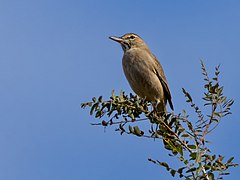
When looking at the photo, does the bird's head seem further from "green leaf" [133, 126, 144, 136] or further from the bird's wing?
"green leaf" [133, 126, 144, 136]

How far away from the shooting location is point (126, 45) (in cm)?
934

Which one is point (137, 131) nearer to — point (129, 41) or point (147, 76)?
point (147, 76)

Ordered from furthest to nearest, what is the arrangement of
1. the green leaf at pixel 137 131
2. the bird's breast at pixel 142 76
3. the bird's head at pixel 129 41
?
the bird's head at pixel 129 41 → the bird's breast at pixel 142 76 → the green leaf at pixel 137 131

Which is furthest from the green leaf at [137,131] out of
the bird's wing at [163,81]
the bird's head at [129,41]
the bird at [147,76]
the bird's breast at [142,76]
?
the bird's head at [129,41]

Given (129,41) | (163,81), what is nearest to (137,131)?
(163,81)

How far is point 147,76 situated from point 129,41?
135cm

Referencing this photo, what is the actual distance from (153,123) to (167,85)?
13.6ft

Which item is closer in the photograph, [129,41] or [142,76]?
[142,76]

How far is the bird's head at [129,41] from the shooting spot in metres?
9.30

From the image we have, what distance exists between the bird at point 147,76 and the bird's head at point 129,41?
18 centimetres

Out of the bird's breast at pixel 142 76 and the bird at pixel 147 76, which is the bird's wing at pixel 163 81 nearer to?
the bird at pixel 147 76

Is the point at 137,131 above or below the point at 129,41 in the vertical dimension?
below

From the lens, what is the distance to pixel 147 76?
27.3ft

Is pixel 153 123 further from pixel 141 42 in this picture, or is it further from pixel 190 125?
pixel 141 42
